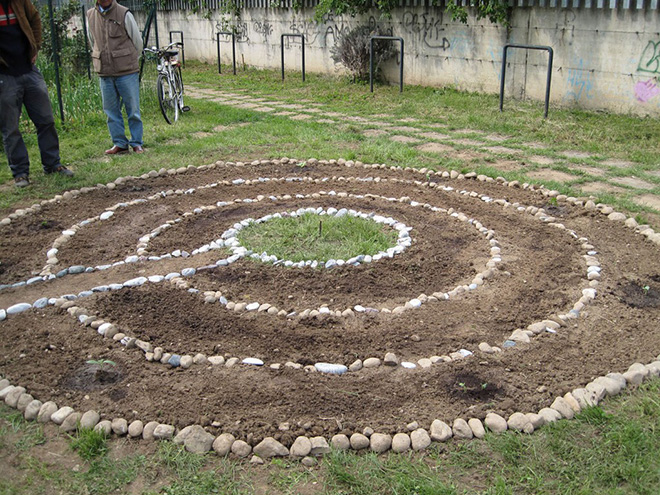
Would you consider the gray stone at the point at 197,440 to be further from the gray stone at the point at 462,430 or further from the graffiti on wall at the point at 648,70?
the graffiti on wall at the point at 648,70

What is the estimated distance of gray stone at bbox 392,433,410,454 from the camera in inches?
117

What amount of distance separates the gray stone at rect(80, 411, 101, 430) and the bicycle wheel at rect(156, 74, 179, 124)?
7353 mm

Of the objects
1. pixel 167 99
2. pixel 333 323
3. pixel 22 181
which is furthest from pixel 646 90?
pixel 22 181

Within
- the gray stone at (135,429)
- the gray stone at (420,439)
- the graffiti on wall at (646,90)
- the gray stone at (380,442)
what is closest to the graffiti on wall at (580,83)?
the graffiti on wall at (646,90)

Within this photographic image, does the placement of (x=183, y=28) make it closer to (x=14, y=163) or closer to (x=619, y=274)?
(x=14, y=163)

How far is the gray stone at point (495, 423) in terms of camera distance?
→ 308 cm

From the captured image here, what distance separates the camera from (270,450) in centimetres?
296

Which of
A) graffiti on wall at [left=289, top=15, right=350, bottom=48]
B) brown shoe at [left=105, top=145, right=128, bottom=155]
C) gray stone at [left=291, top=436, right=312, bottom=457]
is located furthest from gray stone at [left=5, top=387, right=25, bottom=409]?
graffiti on wall at [left=289, top=15, right=350, bottom=48]

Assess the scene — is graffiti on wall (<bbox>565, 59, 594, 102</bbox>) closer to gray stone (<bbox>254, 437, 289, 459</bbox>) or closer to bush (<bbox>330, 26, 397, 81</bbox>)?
bush (<bbox>330, 26, 397, 81</bbox>)

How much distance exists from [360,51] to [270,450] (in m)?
11.5

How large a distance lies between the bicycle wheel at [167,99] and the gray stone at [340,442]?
308 inches

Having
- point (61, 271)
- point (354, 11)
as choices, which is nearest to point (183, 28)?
point (354, 11)

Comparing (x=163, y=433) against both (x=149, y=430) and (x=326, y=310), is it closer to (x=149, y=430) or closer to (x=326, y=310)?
(x=149, y=430)

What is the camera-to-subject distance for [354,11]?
44.6 feet
